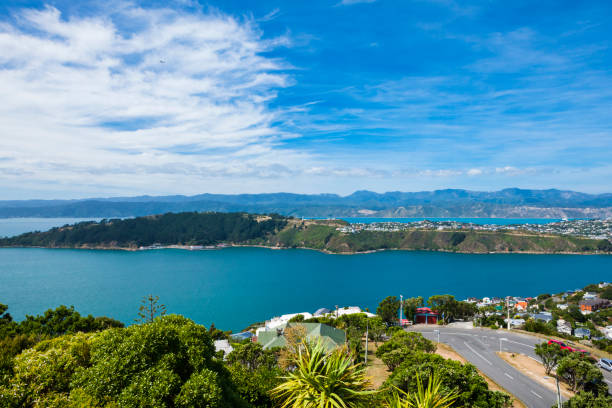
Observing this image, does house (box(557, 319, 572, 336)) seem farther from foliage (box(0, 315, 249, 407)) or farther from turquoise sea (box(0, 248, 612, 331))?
foliage (box(0, 315, 249, 407))

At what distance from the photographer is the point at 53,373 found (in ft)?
18.0

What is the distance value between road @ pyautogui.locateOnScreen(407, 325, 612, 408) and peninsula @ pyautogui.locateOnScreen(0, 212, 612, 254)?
88256 mm

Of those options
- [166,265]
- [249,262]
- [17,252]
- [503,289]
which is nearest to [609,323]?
[503,289]

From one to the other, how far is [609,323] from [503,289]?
977 inches

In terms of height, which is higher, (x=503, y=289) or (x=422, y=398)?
(x=422, y=398)

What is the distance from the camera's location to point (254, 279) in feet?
242

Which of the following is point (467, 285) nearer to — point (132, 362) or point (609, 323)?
point (609, 323)

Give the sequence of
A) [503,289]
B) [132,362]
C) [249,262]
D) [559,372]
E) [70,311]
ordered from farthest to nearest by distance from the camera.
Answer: [249,262], [503,289], [70,311], [559,372], [132,362]

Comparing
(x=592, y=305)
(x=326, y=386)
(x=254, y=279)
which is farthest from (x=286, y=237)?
(x=326, y=386)

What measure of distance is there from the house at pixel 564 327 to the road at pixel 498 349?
15074 mm

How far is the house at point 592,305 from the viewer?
4906 cm

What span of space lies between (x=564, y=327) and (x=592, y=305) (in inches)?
772

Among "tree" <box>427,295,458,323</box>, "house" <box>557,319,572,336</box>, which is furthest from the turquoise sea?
"house" <box>557,319,572,336</box>

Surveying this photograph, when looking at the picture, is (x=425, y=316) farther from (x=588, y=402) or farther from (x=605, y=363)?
(x=588, y=402)
